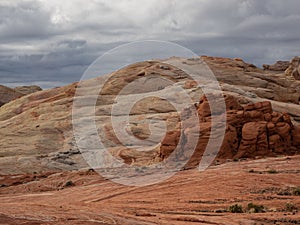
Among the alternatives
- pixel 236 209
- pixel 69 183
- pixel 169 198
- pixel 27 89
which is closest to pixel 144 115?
pixel 69 183

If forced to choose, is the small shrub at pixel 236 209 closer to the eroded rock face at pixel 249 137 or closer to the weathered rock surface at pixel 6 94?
the eroded rock face at pixel 249 137

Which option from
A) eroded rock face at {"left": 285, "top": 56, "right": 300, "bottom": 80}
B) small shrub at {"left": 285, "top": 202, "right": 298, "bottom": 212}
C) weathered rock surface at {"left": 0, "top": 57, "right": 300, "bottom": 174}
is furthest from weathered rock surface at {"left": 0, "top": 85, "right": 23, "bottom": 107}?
small shrub at {"left": 285, "top": 202, "right": 298, "bottom": 212}

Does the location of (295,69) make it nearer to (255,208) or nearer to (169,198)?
(169,198)

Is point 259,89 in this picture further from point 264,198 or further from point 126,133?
point 264,198

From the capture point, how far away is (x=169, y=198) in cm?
2591

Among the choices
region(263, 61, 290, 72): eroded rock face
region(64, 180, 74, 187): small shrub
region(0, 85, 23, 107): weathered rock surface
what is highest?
region(263, 61, 290, 72): eroded rock face

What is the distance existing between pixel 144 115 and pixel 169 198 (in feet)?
101

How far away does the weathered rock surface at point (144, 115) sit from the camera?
40688 mm

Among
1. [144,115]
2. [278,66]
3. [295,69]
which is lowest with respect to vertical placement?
[144,115]

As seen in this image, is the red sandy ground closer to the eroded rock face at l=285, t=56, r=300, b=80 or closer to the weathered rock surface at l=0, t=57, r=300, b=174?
the weathered rock surface at l=0, t=57, r=300, b=174

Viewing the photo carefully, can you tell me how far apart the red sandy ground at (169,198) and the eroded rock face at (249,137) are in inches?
147

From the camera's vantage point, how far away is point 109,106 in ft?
201

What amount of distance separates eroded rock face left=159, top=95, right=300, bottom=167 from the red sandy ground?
3.74 metres

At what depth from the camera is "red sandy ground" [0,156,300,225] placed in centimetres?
1949
